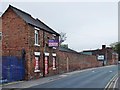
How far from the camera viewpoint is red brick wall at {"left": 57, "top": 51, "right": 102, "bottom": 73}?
41.4 meters

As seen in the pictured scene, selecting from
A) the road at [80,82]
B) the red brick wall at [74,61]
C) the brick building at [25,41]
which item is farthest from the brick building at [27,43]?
the red brick wall at [74,61]

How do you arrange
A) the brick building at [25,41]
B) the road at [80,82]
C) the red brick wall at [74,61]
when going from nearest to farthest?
the road at [80,82] → the brick building at [25,41] → the red brick wall at [74,61]

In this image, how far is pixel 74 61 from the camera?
163 ft

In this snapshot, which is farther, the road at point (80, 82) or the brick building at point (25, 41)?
Result: the brick building at point (25, 41)

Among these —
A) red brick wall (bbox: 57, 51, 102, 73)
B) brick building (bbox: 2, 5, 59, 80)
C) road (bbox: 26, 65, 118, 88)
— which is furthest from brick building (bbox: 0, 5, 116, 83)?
red brick wall (bbox: 57, 51, 102, 73)

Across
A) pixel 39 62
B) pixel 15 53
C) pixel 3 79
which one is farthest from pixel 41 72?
pixel 3 79

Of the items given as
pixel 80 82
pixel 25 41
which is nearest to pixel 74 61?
pixel 25 41

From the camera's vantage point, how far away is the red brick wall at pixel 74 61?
4138cm

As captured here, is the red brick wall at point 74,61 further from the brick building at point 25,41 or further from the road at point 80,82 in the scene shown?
the road at point 80,82

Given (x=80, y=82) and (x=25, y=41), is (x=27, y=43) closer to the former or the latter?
(x=25, y=41)

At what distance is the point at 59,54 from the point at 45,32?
6.88 m

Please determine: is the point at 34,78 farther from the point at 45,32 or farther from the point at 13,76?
the point at 45,32

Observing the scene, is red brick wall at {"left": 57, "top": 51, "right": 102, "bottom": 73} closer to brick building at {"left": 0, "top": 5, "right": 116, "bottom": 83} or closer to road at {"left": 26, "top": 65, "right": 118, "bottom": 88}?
brick building at {"left": 0, "top": 5, "right": 116, "bottom": 83}

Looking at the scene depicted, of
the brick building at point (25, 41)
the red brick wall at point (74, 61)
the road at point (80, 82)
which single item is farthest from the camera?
the red brick wall at point (74, 61)
